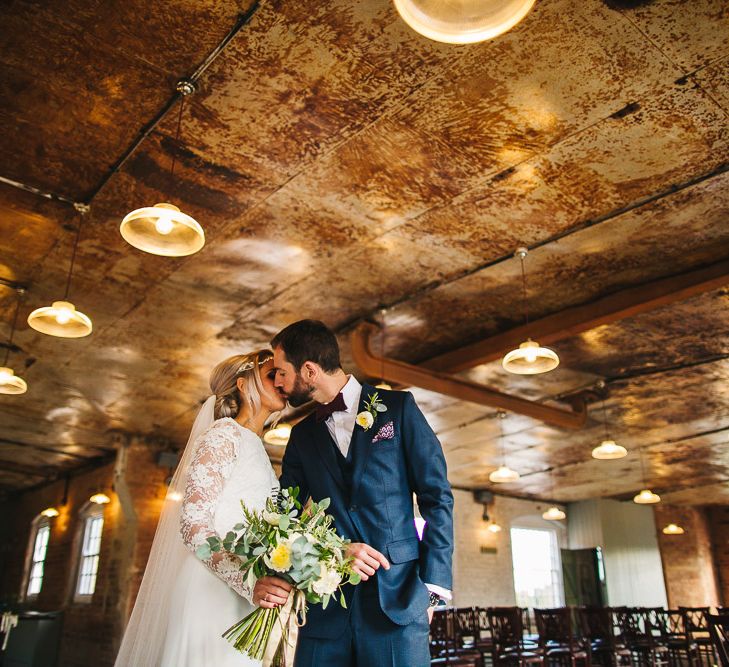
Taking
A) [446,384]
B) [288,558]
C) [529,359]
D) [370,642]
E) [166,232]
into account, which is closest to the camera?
[288,558]

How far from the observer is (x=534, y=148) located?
4.29m

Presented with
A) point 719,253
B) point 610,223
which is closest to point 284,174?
point 610,223

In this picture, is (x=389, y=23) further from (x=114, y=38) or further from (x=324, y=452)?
(x=324, y=452)

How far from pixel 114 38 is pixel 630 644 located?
10510 mm

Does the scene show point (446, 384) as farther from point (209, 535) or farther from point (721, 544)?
point (721, 544)

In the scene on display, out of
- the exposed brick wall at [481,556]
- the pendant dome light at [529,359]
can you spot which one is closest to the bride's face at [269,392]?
the pendant dome light at [529,359]

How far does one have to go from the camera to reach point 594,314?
6.24 meters

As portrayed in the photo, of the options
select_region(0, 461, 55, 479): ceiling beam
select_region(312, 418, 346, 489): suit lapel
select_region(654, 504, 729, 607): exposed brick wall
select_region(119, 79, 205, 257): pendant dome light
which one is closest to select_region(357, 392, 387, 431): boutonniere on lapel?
select_region(312, 418, 346, 489): suit lapel

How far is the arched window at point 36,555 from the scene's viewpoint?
14109mm

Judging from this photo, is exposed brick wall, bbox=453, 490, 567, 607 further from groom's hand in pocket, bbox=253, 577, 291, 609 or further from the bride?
groom's hand in pocket, bbox=253, 577, 291, 609

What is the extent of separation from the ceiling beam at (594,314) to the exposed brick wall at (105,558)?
6.12 m

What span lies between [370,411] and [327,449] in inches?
9.0

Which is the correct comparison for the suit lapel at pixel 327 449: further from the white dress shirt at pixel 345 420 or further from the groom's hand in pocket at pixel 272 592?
the groom's hand in pocket at pixel 272 592

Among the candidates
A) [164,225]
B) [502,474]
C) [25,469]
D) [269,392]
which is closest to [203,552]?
[269,392]
